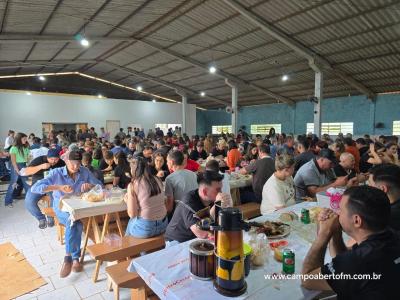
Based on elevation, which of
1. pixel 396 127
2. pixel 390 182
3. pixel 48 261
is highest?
pixel 396 127

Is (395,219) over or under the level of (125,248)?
over

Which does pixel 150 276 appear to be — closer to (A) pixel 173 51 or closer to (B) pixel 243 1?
(B) pixel 243 1

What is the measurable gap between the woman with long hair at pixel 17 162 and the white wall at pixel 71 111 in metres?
7.85

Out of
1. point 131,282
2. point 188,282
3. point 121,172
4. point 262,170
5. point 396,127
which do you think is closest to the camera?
point 188,282

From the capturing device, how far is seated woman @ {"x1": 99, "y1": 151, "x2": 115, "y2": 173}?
527 centimetres

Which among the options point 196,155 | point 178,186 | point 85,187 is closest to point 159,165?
point 178,186

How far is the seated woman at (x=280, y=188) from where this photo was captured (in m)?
2.72

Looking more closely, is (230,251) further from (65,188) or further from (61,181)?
(61,181)

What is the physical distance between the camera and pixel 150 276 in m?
1.49

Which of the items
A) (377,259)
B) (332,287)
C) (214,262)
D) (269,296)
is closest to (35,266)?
(214,262)

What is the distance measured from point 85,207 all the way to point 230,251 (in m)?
2.16

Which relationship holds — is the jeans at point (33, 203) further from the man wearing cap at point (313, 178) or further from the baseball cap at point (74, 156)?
the man wearing cap at point (313, 178)

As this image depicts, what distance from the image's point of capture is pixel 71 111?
13.9 m

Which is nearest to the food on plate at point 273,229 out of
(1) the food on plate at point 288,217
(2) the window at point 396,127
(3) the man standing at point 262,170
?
(1) the food on plate at point 288,217
